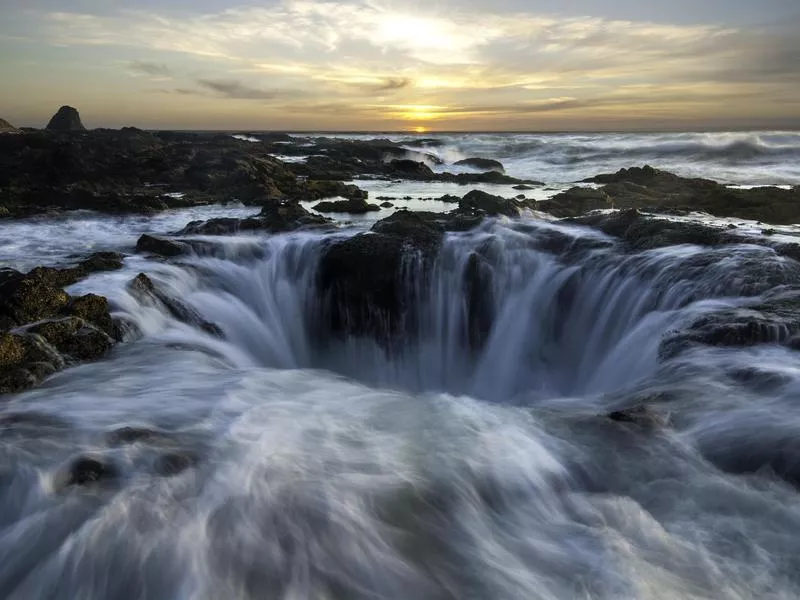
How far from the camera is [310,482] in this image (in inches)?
180

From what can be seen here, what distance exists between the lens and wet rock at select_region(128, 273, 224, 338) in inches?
328

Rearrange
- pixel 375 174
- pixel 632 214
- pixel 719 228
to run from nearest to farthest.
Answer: pixel 719 228
pixel 632 214
pixel 375 174

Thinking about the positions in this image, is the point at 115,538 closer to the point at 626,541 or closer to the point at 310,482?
the point at 310,482

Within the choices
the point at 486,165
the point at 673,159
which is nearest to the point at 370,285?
the point at 486,165

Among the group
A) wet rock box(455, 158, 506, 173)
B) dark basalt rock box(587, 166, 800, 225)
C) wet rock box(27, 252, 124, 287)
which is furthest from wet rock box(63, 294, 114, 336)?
wet rock box(455, 158, 506, 173)

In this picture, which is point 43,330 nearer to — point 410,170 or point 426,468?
point 426,468

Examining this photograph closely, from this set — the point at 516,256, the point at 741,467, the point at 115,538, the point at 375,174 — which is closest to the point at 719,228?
the point at 516,256

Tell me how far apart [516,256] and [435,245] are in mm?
1424

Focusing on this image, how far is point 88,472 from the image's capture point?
14.6 ft

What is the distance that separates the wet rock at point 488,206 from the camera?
1320 cm

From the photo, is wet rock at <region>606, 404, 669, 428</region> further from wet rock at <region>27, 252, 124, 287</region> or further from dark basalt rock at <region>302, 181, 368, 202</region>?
dark basalt rock at <region>302, 181, 368, 202</region>

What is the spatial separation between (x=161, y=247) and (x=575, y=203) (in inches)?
434

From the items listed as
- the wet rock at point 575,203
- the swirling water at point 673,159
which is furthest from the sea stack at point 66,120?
the wet rock at point 575,203

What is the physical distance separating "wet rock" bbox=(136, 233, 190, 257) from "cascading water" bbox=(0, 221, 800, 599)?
2.53 metres
